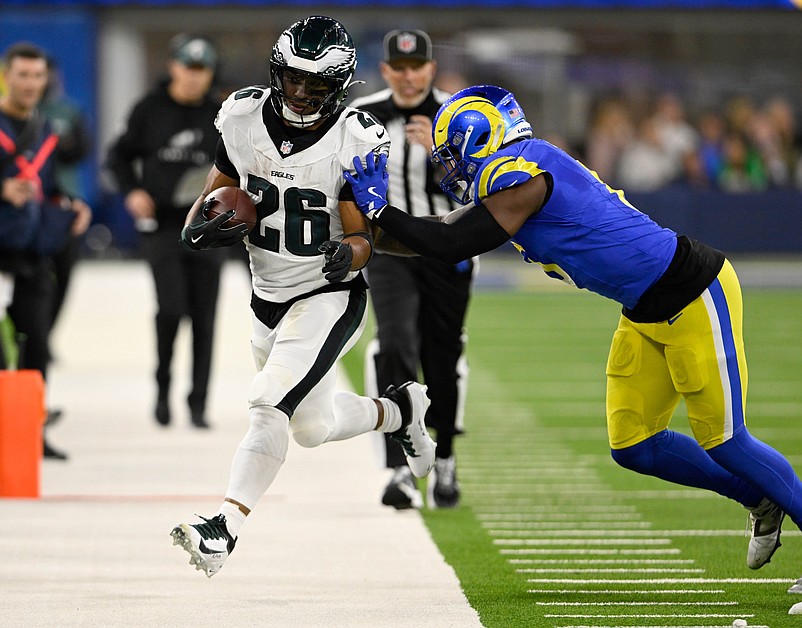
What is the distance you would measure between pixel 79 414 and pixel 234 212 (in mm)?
4537

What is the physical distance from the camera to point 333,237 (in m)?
4.99

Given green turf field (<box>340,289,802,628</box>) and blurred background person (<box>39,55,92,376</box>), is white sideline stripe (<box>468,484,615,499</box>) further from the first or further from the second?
blurred background person (<box>39,55,92,376</box>)

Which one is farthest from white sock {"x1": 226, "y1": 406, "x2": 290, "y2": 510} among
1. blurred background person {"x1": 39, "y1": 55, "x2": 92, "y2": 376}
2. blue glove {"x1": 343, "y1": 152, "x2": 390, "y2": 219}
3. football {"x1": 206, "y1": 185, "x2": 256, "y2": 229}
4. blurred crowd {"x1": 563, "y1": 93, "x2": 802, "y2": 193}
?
blurred crowd {"x1": 563, "y1": 93, "x2": 802, "y2": 193}

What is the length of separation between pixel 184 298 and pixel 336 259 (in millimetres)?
3899

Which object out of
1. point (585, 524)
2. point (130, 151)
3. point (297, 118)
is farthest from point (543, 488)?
point (130, 151)

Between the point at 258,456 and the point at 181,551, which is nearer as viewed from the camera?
the point at 258,456

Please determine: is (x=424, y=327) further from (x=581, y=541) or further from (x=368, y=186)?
(x=368, y=186)

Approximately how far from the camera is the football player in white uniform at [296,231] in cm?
471

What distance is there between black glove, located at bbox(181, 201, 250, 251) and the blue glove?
370mm

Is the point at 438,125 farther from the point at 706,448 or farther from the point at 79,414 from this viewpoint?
the point at 79,414

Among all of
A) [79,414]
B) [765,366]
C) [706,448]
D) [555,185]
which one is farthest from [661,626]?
[765,366]

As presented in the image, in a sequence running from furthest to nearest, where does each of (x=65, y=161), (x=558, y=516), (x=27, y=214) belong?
(x=65, y=161)
(x=27, y=214)
(x=558, y=516)

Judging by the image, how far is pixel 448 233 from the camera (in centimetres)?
466

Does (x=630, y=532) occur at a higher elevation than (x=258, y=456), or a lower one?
lower
